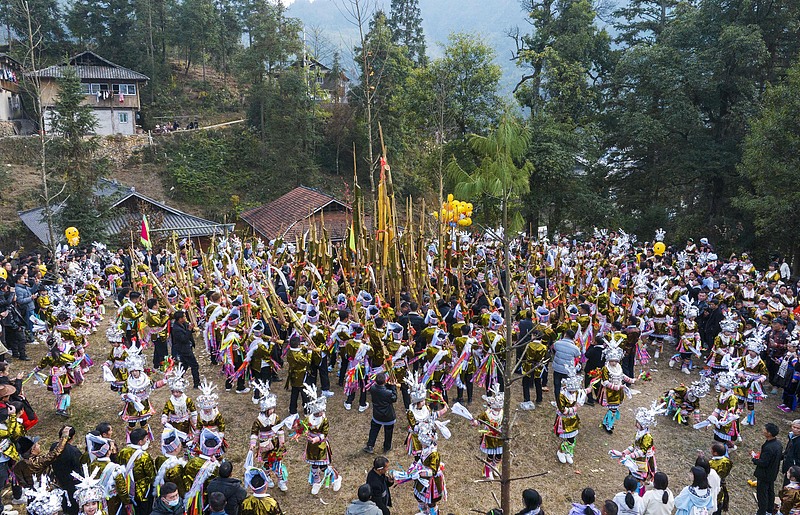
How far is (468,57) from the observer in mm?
23609

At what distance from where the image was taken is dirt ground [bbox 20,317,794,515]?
283 inches

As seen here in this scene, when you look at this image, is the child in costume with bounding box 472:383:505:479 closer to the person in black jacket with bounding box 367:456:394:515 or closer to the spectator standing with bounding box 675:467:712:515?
the person in black jacket with bounding box 367:456:394:515

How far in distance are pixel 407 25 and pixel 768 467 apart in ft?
133

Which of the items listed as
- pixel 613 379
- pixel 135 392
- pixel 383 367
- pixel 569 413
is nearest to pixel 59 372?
pixel 135 392

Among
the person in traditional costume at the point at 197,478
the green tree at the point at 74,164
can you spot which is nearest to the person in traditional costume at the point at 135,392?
the person in traditional costume at the point at 197,478

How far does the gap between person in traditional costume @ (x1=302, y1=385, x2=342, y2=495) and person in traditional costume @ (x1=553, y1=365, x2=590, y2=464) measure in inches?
129

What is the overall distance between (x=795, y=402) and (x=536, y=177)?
543 inches

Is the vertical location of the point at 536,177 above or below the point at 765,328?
above

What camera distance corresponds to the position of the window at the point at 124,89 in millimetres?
37094

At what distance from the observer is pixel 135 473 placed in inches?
232

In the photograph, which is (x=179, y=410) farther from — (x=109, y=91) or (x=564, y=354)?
(x=109, y=91)

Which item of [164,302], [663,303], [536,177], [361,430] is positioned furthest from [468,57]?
[361,430]

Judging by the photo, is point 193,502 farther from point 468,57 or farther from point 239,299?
point 468,57

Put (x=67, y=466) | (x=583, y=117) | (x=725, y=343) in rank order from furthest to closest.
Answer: (x=583, y=117), (x=725, y=343), (x=67, y=466)
